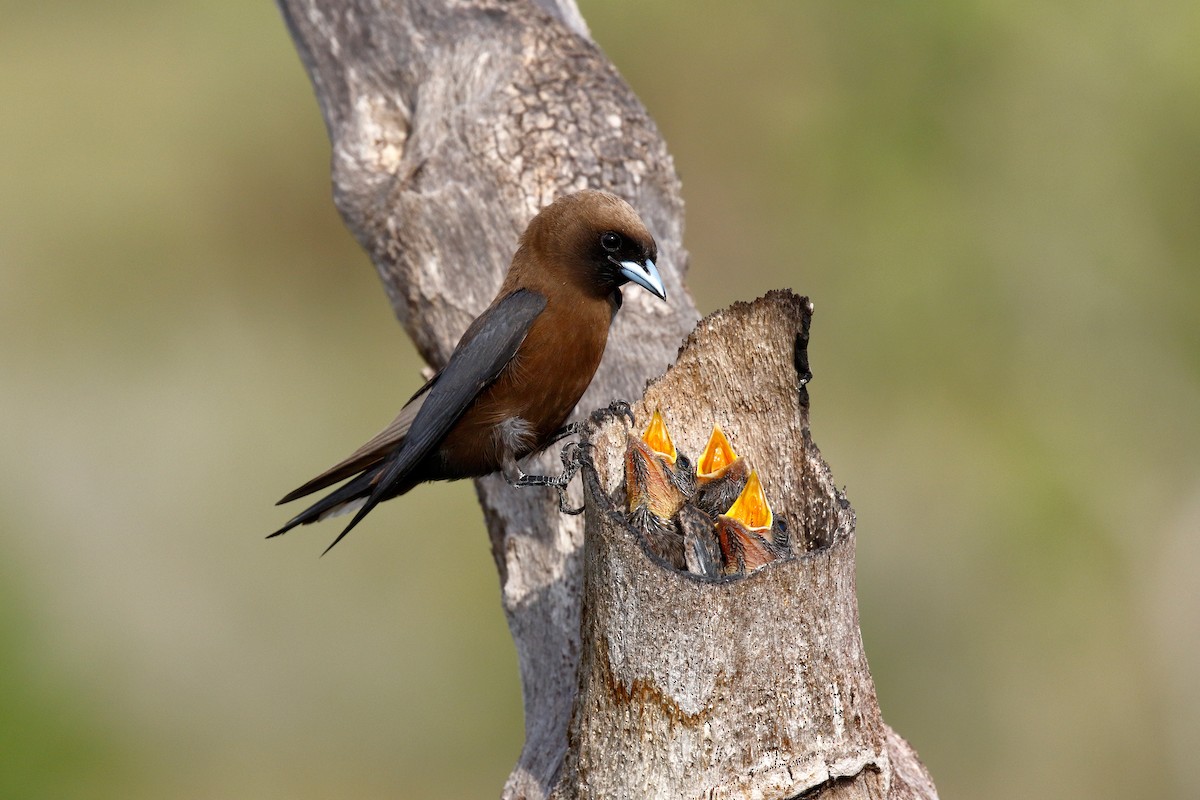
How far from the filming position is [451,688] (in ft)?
25.3

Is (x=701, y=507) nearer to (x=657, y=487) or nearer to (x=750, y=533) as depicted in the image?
(x=657, y=487)

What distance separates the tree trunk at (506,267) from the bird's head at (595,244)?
1.44ft

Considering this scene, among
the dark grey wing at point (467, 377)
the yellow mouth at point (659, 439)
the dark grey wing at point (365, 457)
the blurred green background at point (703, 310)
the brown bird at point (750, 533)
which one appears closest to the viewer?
the brown bird at point (750, 533)

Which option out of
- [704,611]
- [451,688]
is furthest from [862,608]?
[704,611]

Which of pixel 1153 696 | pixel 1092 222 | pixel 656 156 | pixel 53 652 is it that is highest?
pixel 1092 222

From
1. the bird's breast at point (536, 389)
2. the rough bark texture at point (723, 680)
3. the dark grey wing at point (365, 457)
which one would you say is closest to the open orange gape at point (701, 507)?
the rough bark texture at point (723, 680)

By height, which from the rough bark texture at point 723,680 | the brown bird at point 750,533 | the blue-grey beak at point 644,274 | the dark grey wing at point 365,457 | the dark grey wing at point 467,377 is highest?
the blue-grey beak at point 644,274

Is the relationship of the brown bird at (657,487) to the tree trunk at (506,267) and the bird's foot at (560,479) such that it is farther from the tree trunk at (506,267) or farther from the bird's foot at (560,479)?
the bird's foot at (560,479)

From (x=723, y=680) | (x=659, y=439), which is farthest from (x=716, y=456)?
(x=723, y=680)

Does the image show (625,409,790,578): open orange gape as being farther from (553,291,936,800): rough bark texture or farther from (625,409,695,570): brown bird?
(553,291,936,800): rough bark texture

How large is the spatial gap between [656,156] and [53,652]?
18.7ft

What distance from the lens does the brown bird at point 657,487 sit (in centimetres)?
296

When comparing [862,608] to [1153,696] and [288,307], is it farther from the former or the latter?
[288,307]

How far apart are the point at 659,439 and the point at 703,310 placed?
15.3 ft
